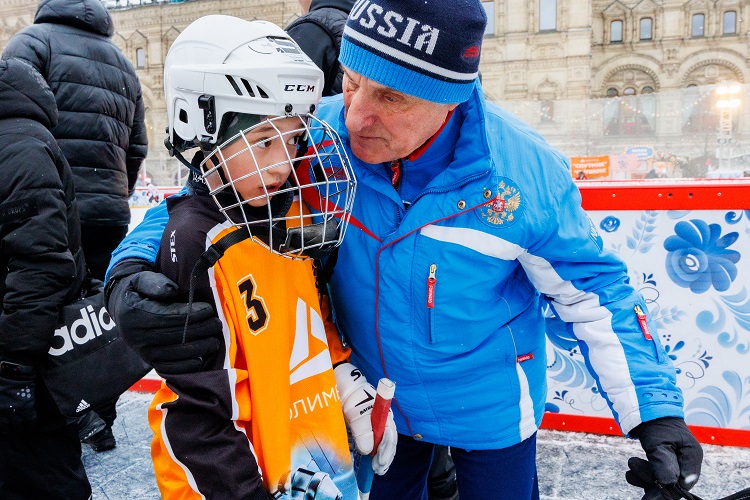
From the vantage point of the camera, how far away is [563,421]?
135 inches

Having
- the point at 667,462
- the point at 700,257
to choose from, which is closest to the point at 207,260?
the point at 667,462

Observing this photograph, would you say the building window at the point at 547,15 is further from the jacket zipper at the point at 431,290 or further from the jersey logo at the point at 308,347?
the jersey logo at the point at 308,347

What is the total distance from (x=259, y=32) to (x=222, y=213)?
389mm

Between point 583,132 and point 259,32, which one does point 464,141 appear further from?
point 583,132

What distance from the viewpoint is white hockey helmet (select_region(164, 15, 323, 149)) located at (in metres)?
1.28

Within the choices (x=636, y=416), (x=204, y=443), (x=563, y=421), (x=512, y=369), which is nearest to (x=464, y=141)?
(x=512, y=369)

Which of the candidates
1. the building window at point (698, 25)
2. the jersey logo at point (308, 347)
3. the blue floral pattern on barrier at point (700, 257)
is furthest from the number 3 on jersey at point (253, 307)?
the building window at point (698, 25)

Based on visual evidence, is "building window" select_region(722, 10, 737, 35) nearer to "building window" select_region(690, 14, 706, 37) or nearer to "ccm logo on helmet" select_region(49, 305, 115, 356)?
"building window" select_region(690, 14, 706, 37)

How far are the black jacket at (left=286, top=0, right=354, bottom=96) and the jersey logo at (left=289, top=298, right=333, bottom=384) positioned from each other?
1000mm

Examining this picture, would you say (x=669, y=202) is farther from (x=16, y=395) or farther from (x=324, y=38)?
(x=16, y=395)

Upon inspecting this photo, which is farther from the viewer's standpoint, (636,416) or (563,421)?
(563,421)

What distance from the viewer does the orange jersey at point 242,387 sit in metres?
1.23

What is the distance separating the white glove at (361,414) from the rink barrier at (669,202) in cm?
210

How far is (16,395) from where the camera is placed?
204 cm
